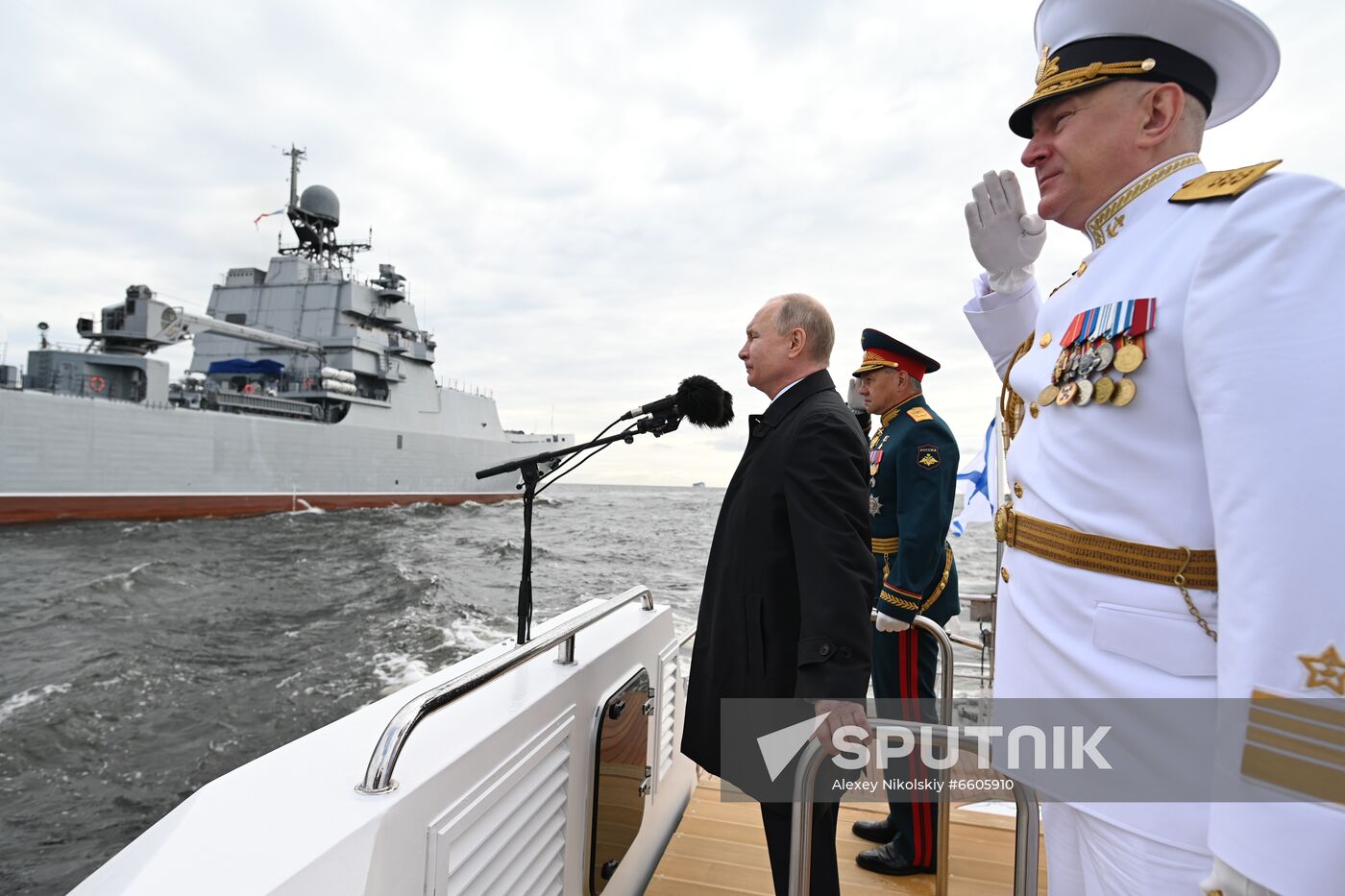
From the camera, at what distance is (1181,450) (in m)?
0.80

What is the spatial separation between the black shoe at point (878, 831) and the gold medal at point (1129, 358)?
2066 millimetres

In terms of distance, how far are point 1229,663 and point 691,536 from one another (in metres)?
21.3

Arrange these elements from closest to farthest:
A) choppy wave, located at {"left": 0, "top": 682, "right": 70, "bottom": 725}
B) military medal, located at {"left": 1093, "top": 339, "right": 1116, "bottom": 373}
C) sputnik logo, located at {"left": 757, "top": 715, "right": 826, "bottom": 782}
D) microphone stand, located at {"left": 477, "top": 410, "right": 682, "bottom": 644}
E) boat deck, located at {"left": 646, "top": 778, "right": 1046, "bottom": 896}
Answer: military medal, located at {"left": 1093, "top": 339, "right": 1116, "bottom": 373} → sputnik logo, located at {"left": 757, "top": 715, "right": 826, "bottom": 782} → microphone stand, located at {"left": 477, "top": 410, "right": 682, "bottom": 644} → boat deck, located at {"left": 646, "top": 778, "right": 1046, "bottom": 896} → choppy wave, located at {"left": 0, "top": 682, "right": 70, "bottom": 725}

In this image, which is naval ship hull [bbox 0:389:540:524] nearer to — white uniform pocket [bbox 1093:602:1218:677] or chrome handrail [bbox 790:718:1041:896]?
chrome handrail [bbox 790:718:1041:896]

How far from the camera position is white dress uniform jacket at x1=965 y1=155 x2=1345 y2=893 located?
61cm

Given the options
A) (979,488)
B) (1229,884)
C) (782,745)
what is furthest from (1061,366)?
(979,488)

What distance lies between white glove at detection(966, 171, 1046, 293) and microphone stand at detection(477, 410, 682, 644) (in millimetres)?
815

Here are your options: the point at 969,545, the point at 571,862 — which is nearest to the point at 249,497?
the point at 571,862

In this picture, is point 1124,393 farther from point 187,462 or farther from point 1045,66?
point 187,462

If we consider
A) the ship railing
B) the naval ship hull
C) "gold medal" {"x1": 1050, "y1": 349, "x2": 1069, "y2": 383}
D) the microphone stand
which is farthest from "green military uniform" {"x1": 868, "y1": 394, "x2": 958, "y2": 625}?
the naval ship hull

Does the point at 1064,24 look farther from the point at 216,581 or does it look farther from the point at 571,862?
the point at 216,581

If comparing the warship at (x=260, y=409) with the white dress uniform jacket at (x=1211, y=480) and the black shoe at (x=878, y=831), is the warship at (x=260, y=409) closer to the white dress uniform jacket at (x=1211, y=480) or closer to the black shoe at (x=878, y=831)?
the black shoe at (x=878, y=831)

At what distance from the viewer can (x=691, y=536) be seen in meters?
21.8

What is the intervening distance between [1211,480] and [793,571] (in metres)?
0.95
